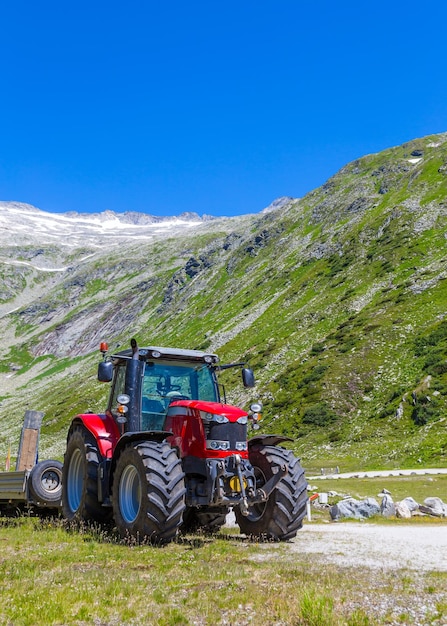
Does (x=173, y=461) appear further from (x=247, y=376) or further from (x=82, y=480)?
(x=82, y=480)

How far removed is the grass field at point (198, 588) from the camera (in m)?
5.83

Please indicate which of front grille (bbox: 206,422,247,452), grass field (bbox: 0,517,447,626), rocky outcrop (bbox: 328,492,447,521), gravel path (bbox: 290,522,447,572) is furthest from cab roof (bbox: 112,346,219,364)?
rocky outcrop (bbox: 328,492,447,521)

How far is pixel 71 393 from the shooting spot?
4205 inches

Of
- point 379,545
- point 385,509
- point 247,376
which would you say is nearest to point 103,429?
point 247,376

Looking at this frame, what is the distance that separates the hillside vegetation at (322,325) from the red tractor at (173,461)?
92.2 feet

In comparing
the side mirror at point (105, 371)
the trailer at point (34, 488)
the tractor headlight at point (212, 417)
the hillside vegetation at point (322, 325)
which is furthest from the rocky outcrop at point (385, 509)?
the hillside vegetation at point (322, 325)

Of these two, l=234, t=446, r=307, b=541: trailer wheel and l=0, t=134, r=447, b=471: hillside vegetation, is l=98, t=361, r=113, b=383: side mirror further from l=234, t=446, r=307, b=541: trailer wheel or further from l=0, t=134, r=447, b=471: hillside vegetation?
l=0, t=134, r=447, b=471: hillside vegetation

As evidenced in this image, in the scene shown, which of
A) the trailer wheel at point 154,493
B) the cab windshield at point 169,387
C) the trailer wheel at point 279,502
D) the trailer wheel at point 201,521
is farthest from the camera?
the trailer wheel at point 201,521

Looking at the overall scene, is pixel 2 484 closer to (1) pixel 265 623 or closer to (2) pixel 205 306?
(1) pixel 265 623

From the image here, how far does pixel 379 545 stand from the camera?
10.9m

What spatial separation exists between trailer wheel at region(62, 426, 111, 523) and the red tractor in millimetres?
23

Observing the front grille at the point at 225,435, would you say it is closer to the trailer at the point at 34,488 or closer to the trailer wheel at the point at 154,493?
the trailer wheel at the point at 154,493

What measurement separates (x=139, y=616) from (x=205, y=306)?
122142mm

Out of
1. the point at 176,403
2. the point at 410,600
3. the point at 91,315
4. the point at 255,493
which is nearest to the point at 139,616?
the point at 410,600
